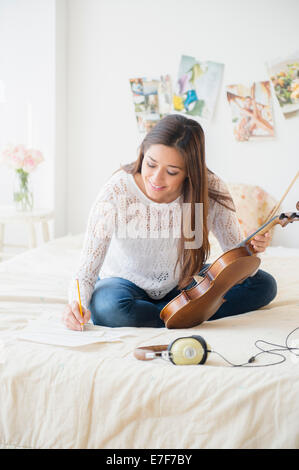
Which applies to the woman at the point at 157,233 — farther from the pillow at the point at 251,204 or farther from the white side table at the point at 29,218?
the white side table at the point at 29,218

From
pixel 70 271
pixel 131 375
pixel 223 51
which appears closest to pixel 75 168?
pixel 223 51

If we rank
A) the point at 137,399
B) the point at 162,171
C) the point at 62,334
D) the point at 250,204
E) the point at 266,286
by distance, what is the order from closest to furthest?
1. the point at 137,399
2. the point at 62,334
3. the point at 162,171
4. the point at 266,286
5. the point at 250,204

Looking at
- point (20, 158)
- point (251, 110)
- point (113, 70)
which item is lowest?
point (20, 158)

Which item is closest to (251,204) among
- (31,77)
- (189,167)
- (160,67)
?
(160,67)

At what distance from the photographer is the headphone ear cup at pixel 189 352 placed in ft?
3.31

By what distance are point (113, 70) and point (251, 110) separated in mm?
971

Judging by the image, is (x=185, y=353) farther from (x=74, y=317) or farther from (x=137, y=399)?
(x=74, y=317)

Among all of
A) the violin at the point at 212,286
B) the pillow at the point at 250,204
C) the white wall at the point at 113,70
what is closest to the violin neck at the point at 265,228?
the violin at the point at 212,286

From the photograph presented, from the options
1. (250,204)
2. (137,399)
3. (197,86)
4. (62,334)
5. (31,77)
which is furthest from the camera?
(31,77)

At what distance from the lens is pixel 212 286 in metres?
1.23

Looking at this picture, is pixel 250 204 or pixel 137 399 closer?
pixel 137 399

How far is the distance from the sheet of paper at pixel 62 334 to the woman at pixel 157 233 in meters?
0.10

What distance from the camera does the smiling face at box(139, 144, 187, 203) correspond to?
138 cm

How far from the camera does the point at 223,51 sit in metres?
2.86
